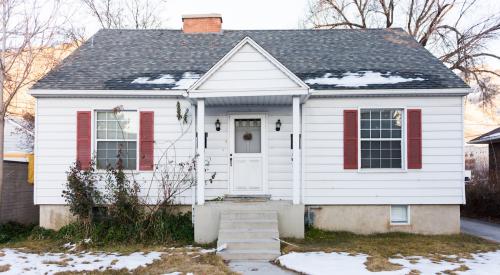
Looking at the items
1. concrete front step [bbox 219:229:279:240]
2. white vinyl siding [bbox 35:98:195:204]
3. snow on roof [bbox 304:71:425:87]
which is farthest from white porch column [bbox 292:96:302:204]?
white vinyl siding [bbox 35:98:195:204]

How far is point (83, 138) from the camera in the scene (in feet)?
36.1

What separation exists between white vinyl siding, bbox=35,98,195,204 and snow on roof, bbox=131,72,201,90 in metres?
0.39

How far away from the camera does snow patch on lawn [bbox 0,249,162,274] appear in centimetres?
775

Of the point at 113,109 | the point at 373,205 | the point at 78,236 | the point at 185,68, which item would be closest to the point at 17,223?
the point at 78,236

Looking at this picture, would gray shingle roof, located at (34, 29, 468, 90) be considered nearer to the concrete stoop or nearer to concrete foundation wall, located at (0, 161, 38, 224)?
concrete foundation wall, located at (0, 161, 38, 224)

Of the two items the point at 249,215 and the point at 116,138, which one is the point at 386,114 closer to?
the point at 249,215

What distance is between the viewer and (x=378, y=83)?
1100 centimetres

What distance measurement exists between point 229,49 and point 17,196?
7271 millimetres

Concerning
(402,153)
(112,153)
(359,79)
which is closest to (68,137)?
(112,153)

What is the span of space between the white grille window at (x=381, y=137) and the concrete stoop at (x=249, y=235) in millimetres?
2823

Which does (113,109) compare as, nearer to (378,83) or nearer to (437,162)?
(378,83)

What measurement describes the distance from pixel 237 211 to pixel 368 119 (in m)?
3.85

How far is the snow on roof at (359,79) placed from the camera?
11.0 metres

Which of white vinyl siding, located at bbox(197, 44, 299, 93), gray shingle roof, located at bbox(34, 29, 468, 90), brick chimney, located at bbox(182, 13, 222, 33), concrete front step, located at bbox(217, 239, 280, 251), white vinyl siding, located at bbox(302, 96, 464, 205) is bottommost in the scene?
concrete front step, located at bbox(217, 239, 280, 251)
